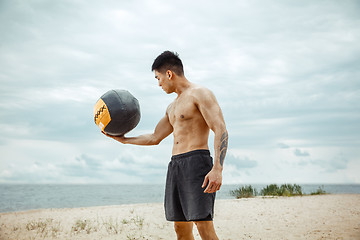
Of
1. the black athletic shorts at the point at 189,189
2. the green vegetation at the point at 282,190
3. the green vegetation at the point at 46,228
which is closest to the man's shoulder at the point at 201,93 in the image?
the black athletic shorts at the point at 189,189

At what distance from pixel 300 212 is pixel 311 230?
1.83 m

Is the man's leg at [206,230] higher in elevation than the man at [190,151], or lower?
lower

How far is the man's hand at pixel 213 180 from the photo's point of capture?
303 centimetres

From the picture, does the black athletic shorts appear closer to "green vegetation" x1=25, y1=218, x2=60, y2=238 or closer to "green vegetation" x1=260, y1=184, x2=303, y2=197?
"green vegetation" x1=25, y1=218, x2=60, y2=238

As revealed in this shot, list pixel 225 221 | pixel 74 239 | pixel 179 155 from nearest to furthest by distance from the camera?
pixel 179 155 → pixel 74 239 → pixel 225 221

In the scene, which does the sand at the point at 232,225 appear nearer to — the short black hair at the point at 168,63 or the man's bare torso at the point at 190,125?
the man's bare torso at the point at 190,125

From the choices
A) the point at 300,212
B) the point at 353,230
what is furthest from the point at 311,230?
the point at 300,212

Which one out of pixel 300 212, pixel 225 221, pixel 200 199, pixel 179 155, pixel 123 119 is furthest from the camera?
pixel 300 212

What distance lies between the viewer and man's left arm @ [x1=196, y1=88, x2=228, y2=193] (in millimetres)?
3047

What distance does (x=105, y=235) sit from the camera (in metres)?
6.51

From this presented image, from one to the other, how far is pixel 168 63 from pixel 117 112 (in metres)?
0.87

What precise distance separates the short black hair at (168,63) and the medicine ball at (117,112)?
0.62 m

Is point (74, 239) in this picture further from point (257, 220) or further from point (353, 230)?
point (353, 230)

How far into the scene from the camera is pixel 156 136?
13.7 ft
